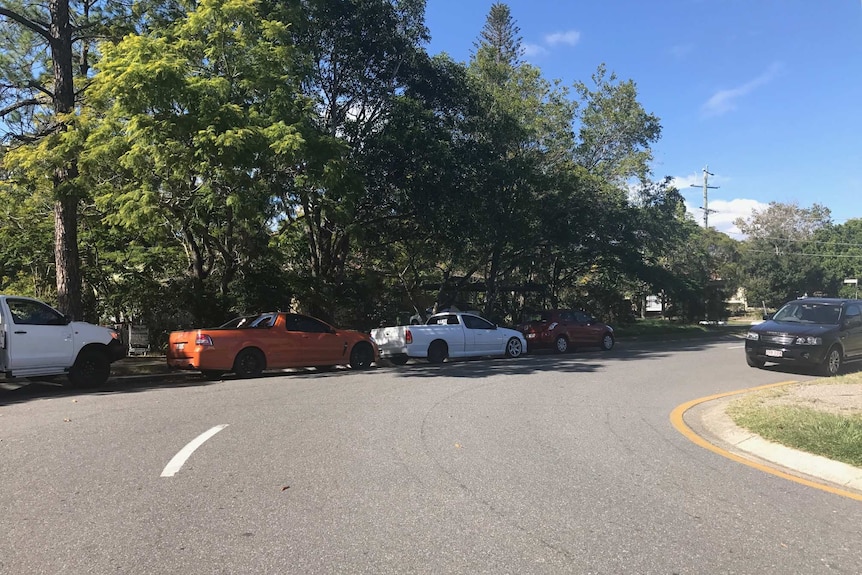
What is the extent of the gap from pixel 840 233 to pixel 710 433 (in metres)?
83.2

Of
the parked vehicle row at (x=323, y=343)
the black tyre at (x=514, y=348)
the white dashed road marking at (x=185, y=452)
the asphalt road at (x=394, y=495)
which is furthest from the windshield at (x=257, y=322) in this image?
the black tyre at (x=514, y=348)

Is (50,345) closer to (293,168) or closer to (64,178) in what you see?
(64,178)

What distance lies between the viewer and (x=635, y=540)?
4.59m

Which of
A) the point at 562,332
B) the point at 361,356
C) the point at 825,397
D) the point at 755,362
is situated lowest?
the point at 825,397

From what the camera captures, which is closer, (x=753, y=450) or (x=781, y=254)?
(x=753, y=450)

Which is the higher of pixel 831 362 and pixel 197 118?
pixel 197 118

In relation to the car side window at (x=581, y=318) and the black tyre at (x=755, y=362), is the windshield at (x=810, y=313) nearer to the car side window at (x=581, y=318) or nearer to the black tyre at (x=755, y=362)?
the black tyre at (x=755, y=362)

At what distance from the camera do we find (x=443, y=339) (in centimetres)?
1802

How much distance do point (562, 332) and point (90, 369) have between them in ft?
48.1

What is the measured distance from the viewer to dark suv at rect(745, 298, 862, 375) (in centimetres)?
1394

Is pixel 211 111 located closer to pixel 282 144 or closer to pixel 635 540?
pixel 282 144

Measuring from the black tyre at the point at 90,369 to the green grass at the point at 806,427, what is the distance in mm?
11288

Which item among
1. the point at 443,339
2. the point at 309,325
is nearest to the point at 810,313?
the point at 443,339

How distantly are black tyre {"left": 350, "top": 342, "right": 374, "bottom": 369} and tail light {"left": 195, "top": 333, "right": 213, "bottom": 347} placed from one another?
151 inches
